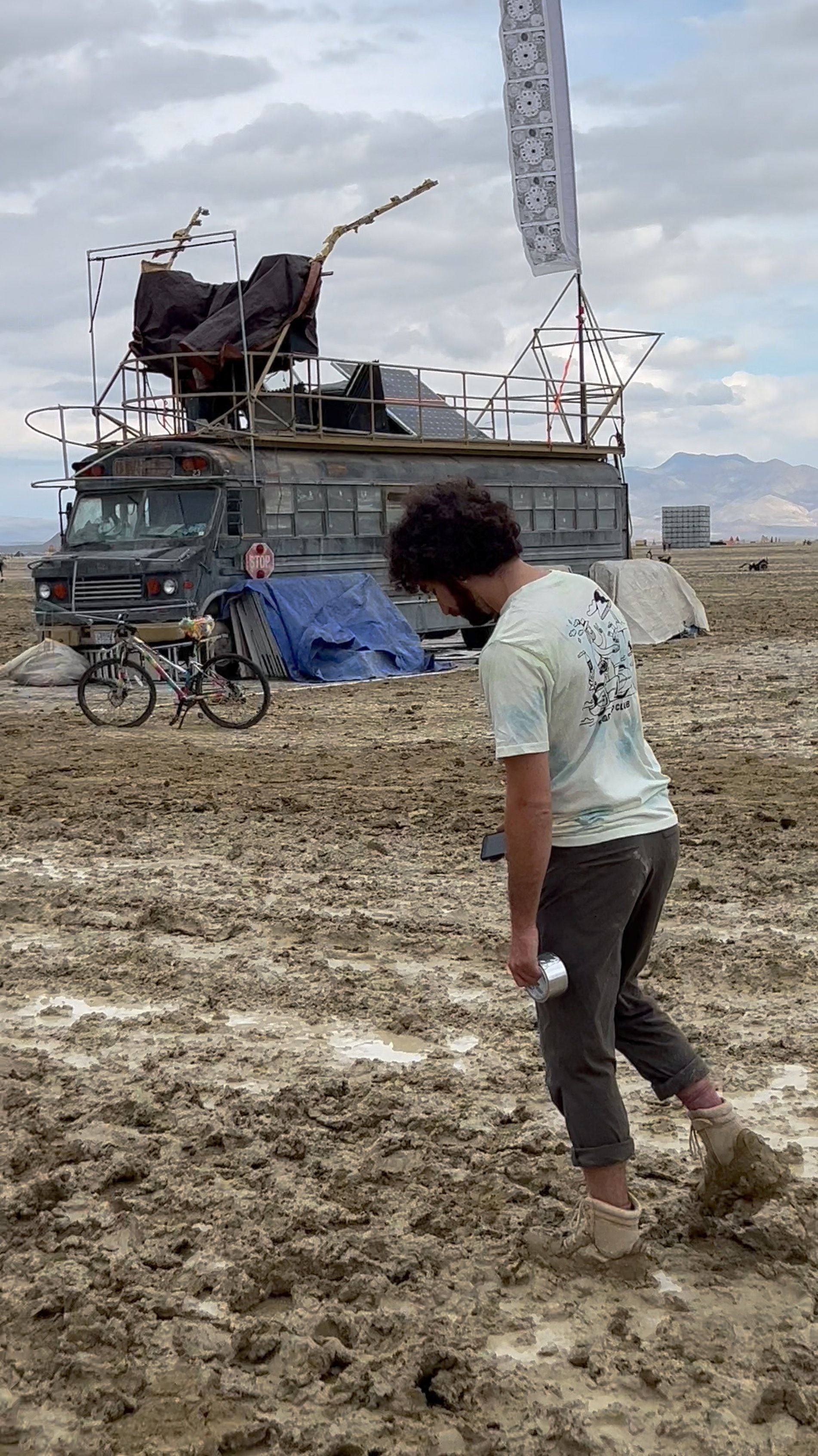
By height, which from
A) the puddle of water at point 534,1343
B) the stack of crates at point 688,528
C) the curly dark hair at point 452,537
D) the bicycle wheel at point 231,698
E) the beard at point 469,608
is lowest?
the puddle of water at point 534,1343

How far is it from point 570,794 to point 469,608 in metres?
0.50

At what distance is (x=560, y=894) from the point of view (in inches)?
128

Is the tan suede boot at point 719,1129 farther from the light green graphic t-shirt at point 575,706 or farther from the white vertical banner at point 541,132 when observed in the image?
the white vertical banner at point 541,132

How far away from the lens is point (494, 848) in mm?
3250

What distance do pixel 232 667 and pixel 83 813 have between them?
4596 mm

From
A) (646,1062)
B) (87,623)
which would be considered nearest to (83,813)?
(646,1062)

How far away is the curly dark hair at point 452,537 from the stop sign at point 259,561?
13.3 meters

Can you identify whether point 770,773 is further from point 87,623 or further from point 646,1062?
point 87,623

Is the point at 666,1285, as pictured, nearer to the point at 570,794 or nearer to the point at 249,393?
the point at 570,794

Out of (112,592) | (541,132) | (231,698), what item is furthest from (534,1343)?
(541,132)

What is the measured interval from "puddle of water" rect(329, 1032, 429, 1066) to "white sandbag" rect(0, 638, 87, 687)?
11.4 metres

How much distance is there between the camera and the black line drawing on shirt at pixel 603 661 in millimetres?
3203

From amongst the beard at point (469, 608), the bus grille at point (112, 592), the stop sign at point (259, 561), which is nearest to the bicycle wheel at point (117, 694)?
the bus grille at point (112, 592)

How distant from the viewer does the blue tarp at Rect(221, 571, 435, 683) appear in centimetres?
1628
